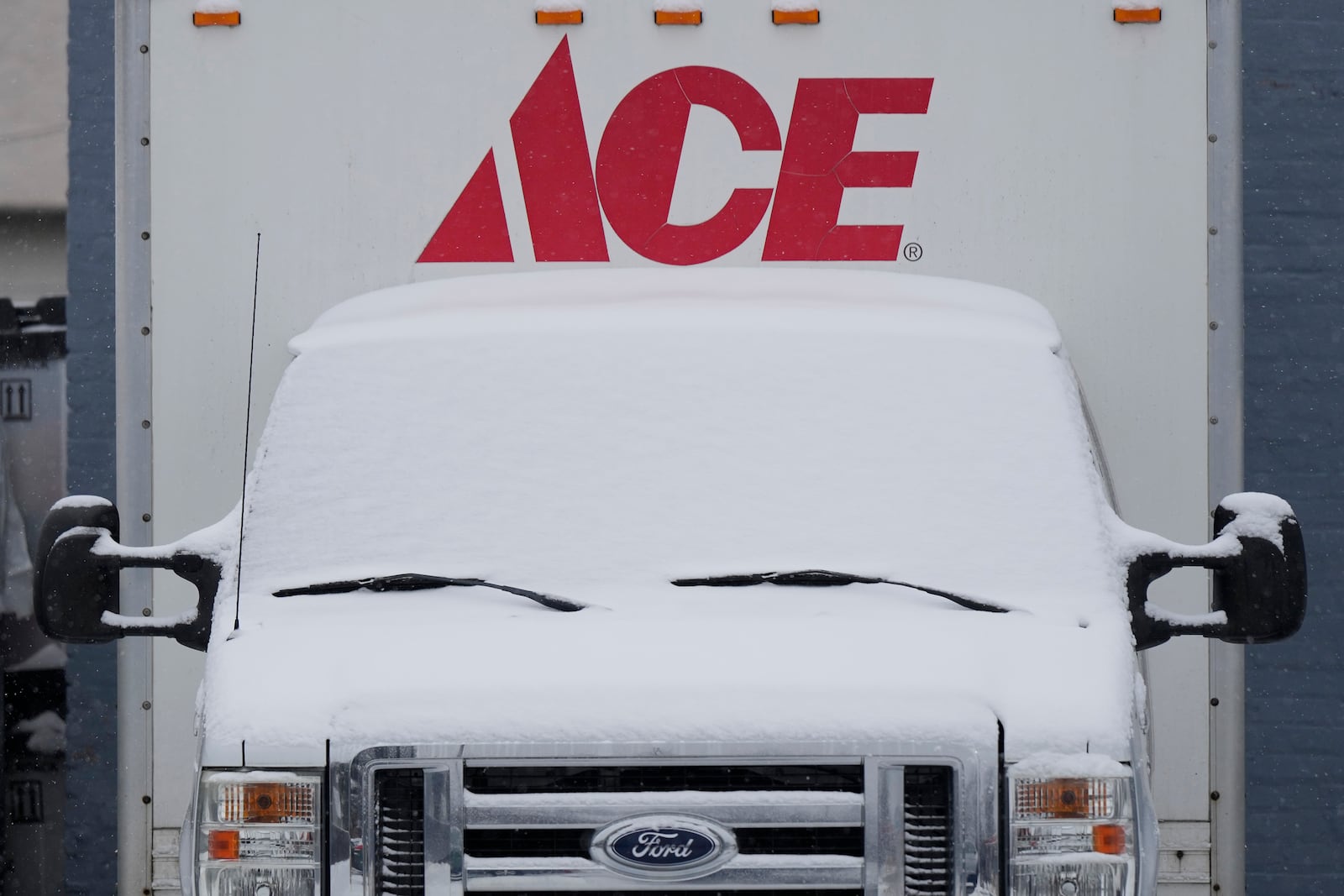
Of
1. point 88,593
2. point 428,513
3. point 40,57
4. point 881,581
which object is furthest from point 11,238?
point 881,581

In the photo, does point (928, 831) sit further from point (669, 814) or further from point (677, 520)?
point (677, 520)

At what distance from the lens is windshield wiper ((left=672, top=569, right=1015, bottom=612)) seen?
3.39m

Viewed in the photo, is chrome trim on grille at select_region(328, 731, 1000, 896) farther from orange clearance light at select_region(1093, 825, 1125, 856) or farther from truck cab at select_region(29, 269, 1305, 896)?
orange clearance light at select_region(1093, 825, 1125, 856)

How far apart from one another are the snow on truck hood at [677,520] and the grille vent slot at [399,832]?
0.10 metres

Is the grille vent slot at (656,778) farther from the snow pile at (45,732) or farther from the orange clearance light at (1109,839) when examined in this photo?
the snow pile at (45,732)

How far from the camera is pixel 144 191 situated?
4441mm

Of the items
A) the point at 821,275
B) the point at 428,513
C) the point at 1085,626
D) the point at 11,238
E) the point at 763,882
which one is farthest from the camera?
the point at 11,238

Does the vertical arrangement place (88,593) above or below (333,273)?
below

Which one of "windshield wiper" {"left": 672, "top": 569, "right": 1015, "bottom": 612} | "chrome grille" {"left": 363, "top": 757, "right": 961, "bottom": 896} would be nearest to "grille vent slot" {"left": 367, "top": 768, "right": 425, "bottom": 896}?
"chrome grille" {"left": 363, "top": 757, "right": 961, "bottom": 896}

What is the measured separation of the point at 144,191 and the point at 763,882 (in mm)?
2690

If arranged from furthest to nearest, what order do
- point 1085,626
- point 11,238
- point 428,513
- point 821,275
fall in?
point 11,238 < point 821,275 < point 428,513 < point 1085,626

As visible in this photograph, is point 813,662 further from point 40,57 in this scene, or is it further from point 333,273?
point 40,57

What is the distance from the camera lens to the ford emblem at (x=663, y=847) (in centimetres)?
300

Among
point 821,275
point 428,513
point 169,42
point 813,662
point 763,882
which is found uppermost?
point 169,42
